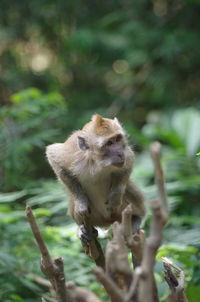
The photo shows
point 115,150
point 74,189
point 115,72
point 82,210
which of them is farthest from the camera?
point 115,72

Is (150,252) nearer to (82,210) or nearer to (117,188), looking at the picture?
(82,210)

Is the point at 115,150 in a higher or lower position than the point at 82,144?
lower

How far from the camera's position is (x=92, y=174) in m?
4.29

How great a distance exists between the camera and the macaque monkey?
4.12m

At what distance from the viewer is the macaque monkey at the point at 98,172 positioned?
13.5 ft

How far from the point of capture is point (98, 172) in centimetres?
429

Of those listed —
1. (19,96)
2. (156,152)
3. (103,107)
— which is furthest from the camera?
(103,107)

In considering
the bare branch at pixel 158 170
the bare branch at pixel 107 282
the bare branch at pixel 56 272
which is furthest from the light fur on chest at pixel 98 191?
the bare branch at pixel 158 170

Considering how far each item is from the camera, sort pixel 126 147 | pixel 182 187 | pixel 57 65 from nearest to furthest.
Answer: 1. pixel 126 147
2. pixel 182 187
3. pixel 57 65

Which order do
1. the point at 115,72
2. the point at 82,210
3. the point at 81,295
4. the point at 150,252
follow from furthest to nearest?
1. the point at 115,72
2. the point at 82,210
3. the point at 81,295
4. the point at 150,252

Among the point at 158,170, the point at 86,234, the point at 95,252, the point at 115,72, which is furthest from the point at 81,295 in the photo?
the point at 115,72

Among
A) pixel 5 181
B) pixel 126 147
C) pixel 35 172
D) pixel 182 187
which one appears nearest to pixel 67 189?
pixel 126 147

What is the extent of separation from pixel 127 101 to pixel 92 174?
6117 mm

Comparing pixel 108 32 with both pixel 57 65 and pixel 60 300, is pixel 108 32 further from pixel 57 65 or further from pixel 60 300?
pixel 60 300
